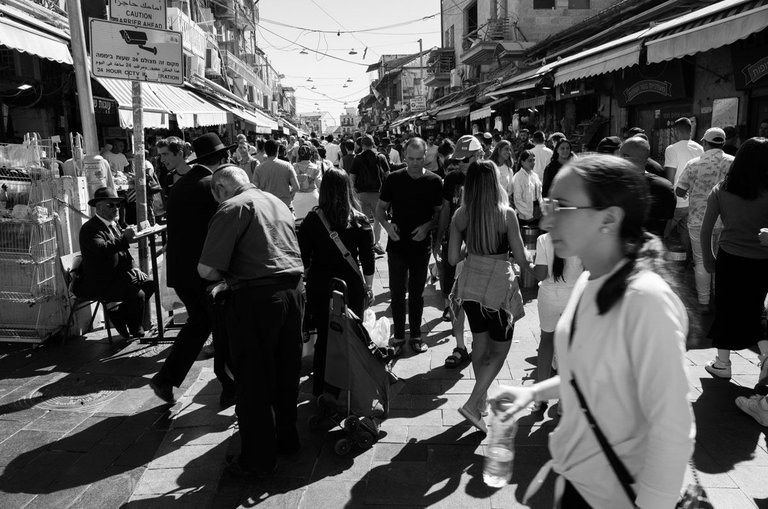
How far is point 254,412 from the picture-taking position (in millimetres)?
3430

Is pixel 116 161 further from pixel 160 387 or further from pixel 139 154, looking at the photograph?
pixel 160 387

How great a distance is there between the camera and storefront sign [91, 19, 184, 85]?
213 inches

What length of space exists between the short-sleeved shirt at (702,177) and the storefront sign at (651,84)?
191 inches

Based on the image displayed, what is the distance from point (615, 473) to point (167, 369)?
3.54 metres

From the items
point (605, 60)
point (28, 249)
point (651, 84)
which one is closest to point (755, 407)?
point (28, 249)

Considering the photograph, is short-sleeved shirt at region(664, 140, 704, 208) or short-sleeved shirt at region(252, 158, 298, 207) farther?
short-sleeved shirt at region(252, 158, 298, 207)

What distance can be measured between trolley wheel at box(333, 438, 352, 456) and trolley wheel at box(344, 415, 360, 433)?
7cm

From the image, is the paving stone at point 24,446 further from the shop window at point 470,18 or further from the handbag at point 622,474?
the shop window at point 470,18

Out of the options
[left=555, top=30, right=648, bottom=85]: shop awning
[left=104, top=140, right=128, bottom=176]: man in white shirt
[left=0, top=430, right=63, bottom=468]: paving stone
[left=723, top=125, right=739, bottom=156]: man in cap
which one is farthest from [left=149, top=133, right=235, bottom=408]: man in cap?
[left=104, top=140, right=128, bottom=176]: man in white shirt

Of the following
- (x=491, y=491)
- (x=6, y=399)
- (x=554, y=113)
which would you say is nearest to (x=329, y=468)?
(x=491, y=491)

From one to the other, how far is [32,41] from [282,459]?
Result: 6.93 m

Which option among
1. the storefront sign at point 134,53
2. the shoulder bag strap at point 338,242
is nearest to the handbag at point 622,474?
the shoulder bag strap at point 338,242

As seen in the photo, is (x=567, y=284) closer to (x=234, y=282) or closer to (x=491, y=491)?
(x=491, y=491)

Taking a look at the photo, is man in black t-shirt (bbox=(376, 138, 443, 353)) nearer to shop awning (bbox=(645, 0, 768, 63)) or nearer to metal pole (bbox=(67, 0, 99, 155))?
metal pole (bbox=(67, 0, 99, 155))
